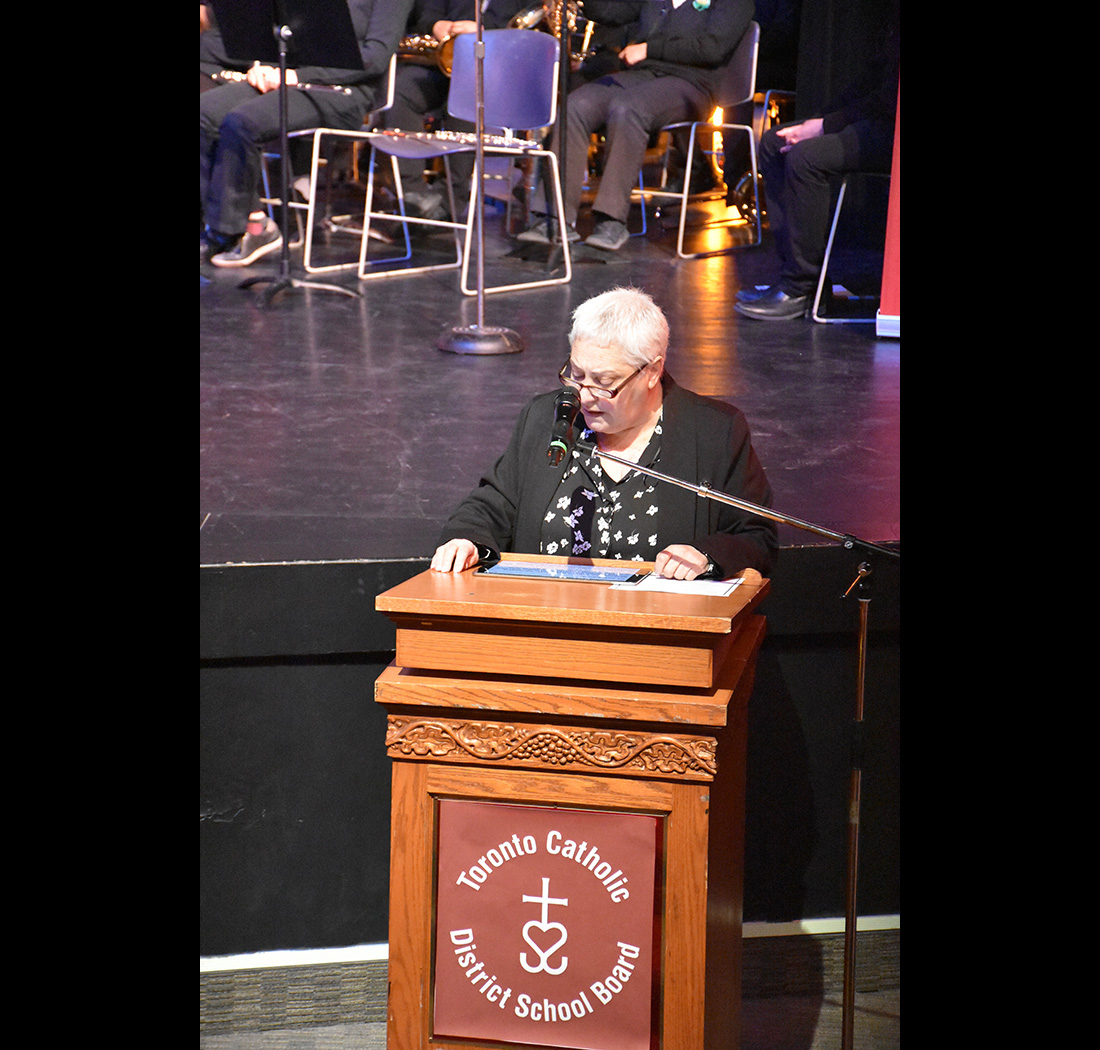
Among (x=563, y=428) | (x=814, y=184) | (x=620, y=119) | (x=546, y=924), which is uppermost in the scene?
(x=620, y=119)

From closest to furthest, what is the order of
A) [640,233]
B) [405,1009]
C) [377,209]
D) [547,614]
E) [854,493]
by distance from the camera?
[547,614] → [405,1009] → [854,493] → [640,233] → [377,209]

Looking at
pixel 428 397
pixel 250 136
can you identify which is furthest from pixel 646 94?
pixel 428 397

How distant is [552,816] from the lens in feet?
6.01

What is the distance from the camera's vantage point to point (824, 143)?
201 inches

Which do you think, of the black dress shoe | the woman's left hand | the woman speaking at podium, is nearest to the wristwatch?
the woman's left hand

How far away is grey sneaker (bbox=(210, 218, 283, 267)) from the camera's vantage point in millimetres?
6172

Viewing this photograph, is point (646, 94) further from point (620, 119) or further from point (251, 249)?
point (251, 249)

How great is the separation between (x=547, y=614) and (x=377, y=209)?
6.06 m

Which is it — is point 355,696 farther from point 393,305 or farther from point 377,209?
point 377,209

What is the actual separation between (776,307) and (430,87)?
2767mm

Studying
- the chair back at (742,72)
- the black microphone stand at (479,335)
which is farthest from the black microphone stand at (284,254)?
the chair back at (742,72)
